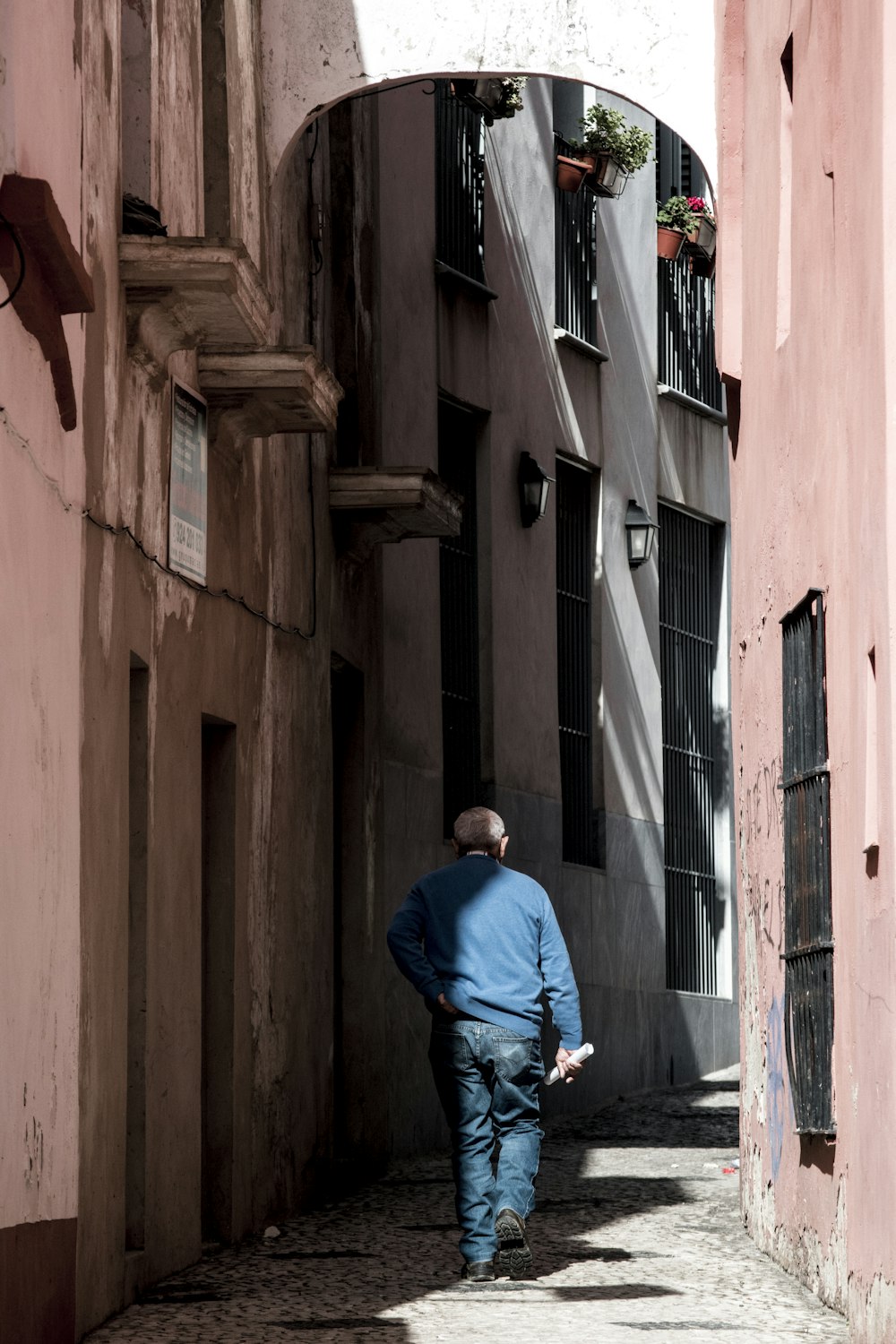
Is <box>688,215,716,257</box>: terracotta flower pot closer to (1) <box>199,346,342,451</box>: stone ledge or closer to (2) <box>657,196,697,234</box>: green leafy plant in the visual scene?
(2) <box>657,196,697,234</box>: green leafy plant

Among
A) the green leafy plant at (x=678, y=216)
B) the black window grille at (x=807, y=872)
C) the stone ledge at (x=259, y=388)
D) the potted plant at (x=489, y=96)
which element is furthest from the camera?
the green leafy plant at (x=678, y=216)

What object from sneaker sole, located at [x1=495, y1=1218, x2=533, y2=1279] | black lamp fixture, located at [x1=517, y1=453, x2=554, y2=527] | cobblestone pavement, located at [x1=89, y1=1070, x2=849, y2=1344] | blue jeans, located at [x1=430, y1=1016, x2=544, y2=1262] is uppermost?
black lamp fixture, located at [x1=517, y1=453, x2=554, y2=527]

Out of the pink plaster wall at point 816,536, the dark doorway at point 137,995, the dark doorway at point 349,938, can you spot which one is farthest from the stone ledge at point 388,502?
the dark doorway at point 137,995

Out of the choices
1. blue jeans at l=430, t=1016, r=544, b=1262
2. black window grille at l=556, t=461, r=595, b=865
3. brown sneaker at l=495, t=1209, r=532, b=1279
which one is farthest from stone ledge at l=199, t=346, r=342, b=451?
black window grille at l=556, t=461, r=595, b=865

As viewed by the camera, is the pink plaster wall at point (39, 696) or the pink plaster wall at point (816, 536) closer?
the pink plaster wall at point (39, 696)

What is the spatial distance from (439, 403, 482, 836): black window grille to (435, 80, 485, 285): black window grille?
1.10 m

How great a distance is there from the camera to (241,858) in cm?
1035

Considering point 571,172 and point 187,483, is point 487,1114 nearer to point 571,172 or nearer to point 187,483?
point 187,483

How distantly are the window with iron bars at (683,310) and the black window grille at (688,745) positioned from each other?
4.17 ft

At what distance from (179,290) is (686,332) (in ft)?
44.5

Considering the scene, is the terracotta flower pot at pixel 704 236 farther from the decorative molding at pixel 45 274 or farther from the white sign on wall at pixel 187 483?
the decorative molding at pixel 45 274

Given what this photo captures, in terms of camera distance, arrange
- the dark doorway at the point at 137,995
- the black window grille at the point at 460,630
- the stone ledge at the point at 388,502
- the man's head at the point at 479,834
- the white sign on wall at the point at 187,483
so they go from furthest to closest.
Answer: the black window grille at the point at 460,630 → the stone ledge at the point at 388,502 → the man's head at the point at 479,834 → the white sign on wall at the point at 187,483 → the dark doorway at the point at 137,995

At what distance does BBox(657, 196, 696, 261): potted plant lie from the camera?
1948 cm

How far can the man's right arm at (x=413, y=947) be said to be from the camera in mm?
8922
